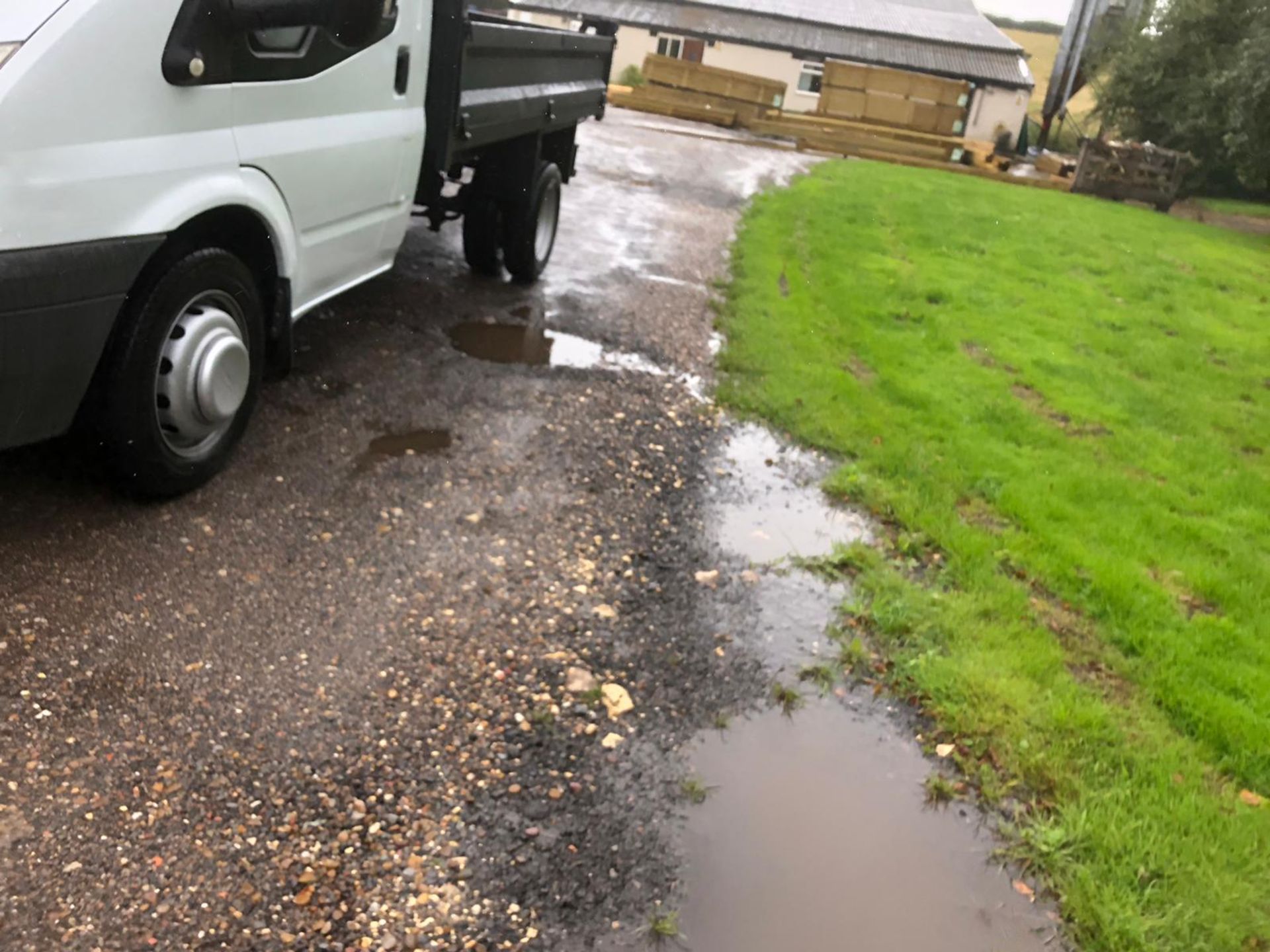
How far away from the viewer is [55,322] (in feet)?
10.2

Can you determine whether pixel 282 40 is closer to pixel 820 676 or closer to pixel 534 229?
pixel 820 676

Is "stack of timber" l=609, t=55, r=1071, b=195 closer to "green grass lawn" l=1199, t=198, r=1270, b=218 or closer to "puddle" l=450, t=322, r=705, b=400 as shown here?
"green grass lawn" l=1199, t=198, r=1270, b=218

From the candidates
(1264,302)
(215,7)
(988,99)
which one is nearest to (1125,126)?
(988,99)

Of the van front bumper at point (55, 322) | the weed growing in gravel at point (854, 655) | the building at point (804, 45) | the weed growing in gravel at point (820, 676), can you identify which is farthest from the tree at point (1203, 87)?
the van front bumper at point (55, 322)

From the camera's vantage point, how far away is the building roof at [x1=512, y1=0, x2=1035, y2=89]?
36.4 metres

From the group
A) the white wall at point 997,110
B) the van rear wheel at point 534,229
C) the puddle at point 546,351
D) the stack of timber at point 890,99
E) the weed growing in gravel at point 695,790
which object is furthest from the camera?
the white wall at point 997,110

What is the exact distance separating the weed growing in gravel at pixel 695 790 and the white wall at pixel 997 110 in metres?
36.1

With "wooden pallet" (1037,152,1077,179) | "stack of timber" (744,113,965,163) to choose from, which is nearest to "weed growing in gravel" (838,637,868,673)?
"stack of timber" (744,113,965,163)

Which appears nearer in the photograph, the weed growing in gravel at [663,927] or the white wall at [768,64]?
the weed growing in gravel at [663,927]

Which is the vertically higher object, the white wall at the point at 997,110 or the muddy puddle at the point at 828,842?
the white wall at the point at 997,110

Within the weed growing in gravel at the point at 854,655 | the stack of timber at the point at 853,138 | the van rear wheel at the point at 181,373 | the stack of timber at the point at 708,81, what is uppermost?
the stack of timber at the point at 708,81

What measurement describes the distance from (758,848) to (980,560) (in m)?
2.35

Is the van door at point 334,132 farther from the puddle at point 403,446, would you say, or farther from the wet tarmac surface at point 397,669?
the wet tarmac surface at point 397,669

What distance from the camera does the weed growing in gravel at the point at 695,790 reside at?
3.11 meters
